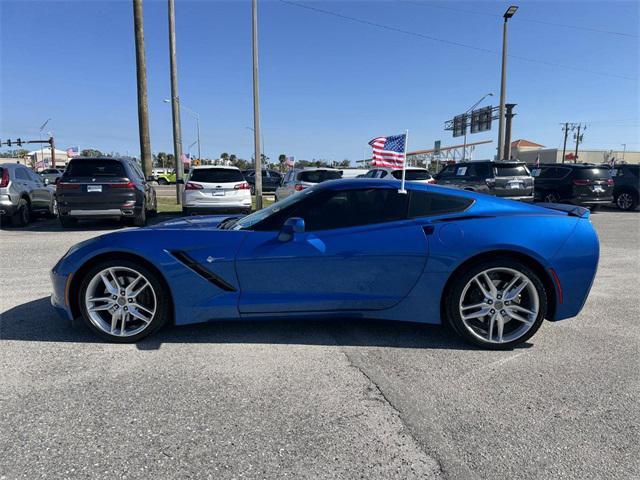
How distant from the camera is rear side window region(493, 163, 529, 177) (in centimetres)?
1315

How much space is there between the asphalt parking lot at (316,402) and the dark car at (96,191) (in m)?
5.83

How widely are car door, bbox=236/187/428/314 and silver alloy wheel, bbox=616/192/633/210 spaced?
16.0 metres

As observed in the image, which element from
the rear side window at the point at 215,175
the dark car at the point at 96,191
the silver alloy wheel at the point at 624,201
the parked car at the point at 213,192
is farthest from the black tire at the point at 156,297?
the silver alloy wheel at the point at 624,201

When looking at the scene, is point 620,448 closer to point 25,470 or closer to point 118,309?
point 25,470

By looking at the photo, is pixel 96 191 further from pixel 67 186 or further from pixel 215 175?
→ pixel 215 175

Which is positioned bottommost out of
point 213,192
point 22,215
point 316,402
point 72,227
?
point 316,402

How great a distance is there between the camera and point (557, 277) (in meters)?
3.47

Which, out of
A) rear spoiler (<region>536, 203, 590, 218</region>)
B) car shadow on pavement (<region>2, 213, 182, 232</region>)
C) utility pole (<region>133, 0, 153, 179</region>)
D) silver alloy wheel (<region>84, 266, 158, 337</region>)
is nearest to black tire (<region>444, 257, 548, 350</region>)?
rear spoiler (<region>536, 203, 590, 218</region>)

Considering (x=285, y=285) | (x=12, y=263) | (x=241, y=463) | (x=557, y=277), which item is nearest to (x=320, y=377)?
(x=285, y=285)

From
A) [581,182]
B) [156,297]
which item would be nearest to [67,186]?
[156,297]

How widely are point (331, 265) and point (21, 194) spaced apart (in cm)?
1004

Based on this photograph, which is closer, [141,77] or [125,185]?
[125,185]

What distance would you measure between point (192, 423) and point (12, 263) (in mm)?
5609

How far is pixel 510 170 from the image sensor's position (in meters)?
13.2
